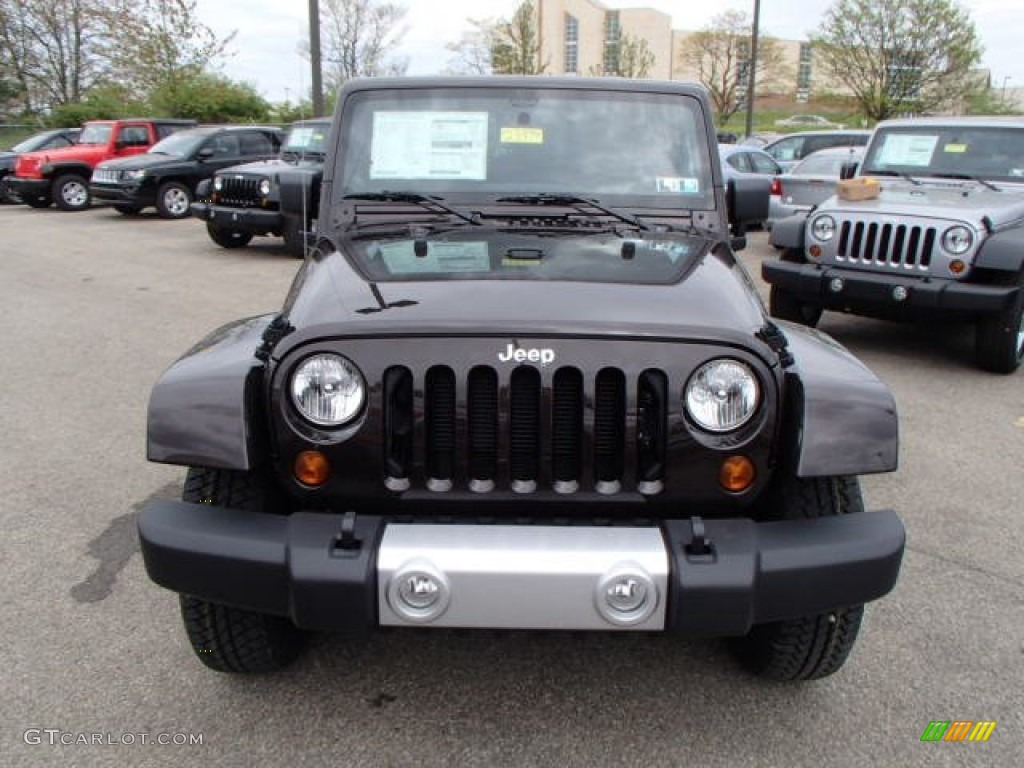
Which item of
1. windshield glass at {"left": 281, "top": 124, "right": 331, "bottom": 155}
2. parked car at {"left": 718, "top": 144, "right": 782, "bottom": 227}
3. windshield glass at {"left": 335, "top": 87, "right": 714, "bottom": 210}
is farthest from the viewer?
windshield glass at {"left": 281, "top": 124, "right": 331, "bottom": 155}

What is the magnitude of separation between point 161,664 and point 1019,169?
712cm

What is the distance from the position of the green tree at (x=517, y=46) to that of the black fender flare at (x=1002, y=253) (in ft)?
109

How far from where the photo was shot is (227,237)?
12.8 m

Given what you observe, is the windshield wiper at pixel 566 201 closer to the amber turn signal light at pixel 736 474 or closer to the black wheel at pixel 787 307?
the amber turn signal light at pixel 736 474

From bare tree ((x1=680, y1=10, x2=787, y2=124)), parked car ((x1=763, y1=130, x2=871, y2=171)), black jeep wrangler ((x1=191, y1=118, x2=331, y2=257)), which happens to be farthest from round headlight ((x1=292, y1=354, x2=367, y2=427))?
bare tree ((x1=680, y1=10, x2=787, y2=124))

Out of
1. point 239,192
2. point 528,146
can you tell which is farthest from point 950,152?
point 239,192

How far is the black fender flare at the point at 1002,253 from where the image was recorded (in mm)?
5938

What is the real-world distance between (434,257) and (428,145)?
0.82m

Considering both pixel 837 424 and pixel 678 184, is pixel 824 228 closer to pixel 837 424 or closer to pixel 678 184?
pixel 678 184

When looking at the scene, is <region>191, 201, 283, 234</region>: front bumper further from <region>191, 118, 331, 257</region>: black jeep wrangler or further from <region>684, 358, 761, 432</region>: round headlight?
<region>684, 358, 761, 432</region>: round headlight

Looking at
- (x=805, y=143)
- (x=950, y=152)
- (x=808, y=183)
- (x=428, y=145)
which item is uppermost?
(x=805, y=143)

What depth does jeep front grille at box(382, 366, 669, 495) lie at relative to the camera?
7.37ft

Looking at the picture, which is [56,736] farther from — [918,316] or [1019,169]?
[1019,169]

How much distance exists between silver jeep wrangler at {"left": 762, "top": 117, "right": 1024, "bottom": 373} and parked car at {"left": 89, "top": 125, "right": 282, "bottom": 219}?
11.5 meters
